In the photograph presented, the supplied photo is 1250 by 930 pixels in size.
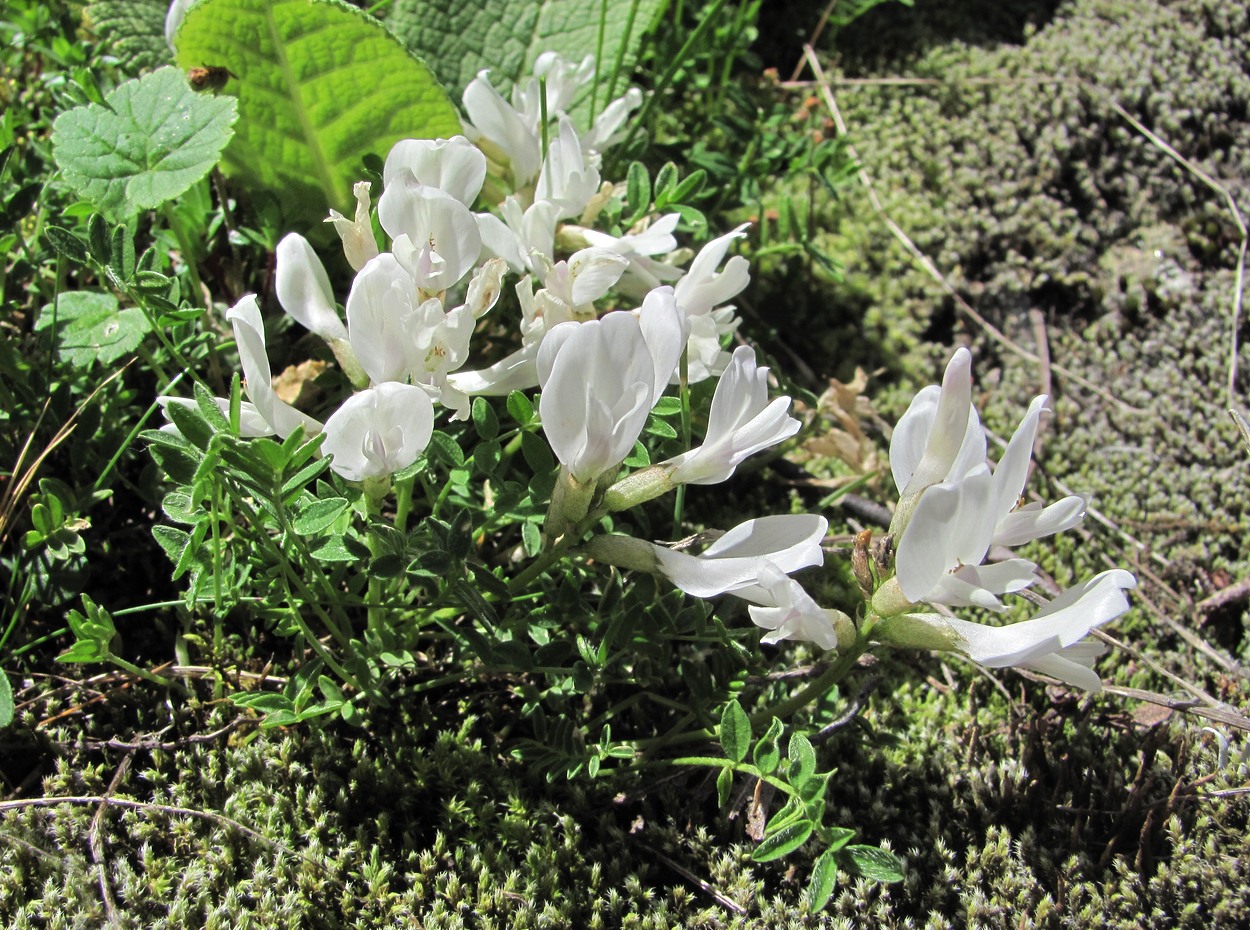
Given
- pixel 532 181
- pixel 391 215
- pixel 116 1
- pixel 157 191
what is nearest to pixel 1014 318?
pixel 532 181

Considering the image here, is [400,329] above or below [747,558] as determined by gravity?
above

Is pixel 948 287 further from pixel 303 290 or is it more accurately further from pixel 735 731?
pixel 303 290

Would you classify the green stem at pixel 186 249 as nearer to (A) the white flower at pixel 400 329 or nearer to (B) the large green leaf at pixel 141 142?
(B) the large green leaf at pixel 141 142

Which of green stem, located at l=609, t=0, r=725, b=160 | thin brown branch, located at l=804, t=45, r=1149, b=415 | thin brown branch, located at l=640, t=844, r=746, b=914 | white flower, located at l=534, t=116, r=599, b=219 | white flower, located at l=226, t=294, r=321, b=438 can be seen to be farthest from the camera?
thin brown branch, located at l=804, t=45, r=1149, b=415

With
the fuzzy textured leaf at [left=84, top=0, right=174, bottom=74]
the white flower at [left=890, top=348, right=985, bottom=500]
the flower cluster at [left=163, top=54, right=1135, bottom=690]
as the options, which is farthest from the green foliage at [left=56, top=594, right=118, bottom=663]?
the fuzzy textured leaf at [left=84, top=0, right=174, bottom=74]

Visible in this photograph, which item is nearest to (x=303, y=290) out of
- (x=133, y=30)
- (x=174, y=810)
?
(x=174, y=810)

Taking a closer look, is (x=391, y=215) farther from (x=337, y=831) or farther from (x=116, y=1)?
(x=116, y=1)

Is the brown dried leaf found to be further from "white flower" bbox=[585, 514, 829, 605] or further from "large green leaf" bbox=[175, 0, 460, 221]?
"white flower" bbox=[585, 514, 829, 605]
